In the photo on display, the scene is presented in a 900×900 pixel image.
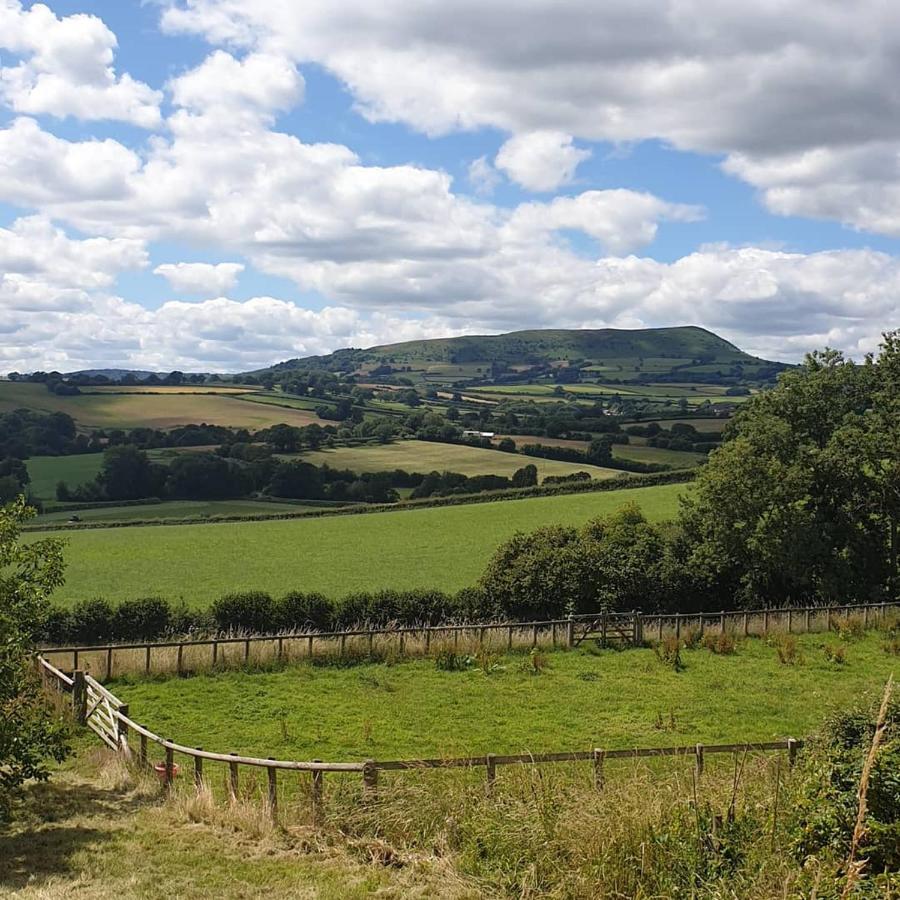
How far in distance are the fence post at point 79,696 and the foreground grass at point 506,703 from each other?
150 centimetres

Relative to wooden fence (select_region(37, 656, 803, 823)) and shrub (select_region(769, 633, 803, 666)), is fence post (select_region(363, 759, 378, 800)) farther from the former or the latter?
shrub (select_region(769, 633, 803, 666))

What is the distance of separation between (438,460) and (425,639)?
195ft

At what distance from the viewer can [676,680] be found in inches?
949

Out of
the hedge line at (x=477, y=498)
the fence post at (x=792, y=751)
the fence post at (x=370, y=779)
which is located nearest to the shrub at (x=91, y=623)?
the fence post at (x=370, y=779)

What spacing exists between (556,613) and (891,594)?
14.5 metres

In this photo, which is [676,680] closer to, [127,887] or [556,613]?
[556,613]

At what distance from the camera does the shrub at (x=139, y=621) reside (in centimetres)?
3156

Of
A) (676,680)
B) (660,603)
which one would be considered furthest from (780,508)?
(676,680)

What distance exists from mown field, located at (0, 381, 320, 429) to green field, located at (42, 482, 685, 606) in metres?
49.4

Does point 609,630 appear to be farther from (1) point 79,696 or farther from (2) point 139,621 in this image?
(2) point 139,621

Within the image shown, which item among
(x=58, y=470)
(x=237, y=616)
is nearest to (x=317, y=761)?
(x=237, y=616)

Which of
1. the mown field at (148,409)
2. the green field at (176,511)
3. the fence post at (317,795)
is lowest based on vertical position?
the green field at (176,511)

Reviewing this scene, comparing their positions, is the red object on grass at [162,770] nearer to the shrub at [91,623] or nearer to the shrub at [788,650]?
the shrub at [91,623]

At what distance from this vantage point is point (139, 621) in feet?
104
